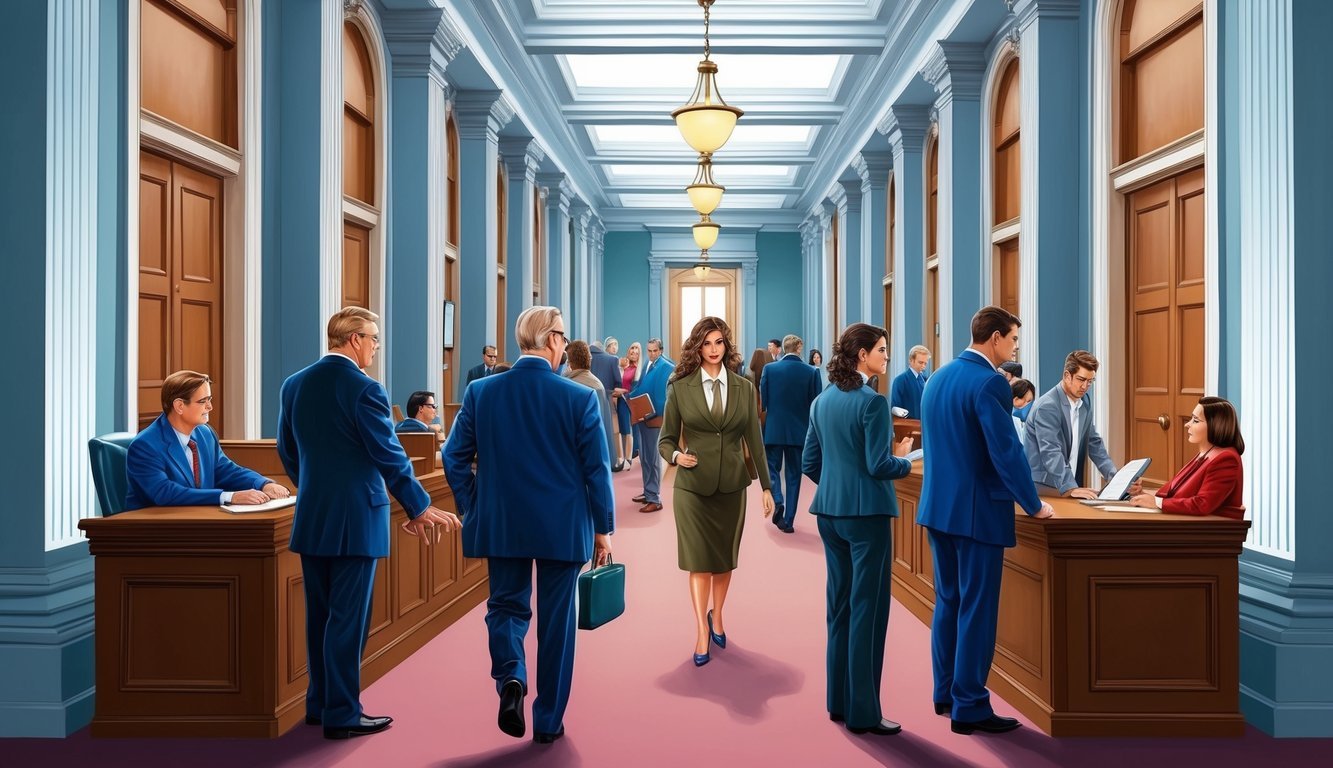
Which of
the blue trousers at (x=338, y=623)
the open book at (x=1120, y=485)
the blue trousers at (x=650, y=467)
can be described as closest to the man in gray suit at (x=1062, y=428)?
the open book at (x=1120, y=485)

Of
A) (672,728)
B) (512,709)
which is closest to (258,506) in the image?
(512,709)

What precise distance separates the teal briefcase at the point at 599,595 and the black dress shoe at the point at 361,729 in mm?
940

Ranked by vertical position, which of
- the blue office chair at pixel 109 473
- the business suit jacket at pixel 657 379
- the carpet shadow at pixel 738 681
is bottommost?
the carpet shadow at pixel 738 681

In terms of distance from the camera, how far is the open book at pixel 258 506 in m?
4.14

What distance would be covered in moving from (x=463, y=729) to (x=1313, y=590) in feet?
11.7

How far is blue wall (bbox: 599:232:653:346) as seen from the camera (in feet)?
83.0

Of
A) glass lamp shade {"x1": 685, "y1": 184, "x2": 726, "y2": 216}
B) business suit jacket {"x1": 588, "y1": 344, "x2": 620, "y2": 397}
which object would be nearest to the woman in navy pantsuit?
glass lamp shade {"x1": 685, "y1": 184, "x2": 726, "y2": 216}

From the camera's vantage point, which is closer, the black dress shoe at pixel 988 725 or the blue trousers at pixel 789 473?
the black dress shoe at pixel 988 725

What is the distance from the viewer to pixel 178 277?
601 centimetres

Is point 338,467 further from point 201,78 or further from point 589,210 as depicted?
point 589,210

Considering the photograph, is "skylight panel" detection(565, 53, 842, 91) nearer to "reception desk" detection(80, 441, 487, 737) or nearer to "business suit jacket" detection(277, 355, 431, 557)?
"business suit jacket" detection(277, 355, 431, 557)

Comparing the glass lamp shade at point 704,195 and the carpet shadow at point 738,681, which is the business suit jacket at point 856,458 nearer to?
the carpet shadow at point 738,681

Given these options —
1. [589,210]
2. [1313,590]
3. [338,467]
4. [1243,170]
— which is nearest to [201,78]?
[338,467]

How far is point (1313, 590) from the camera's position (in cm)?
424
